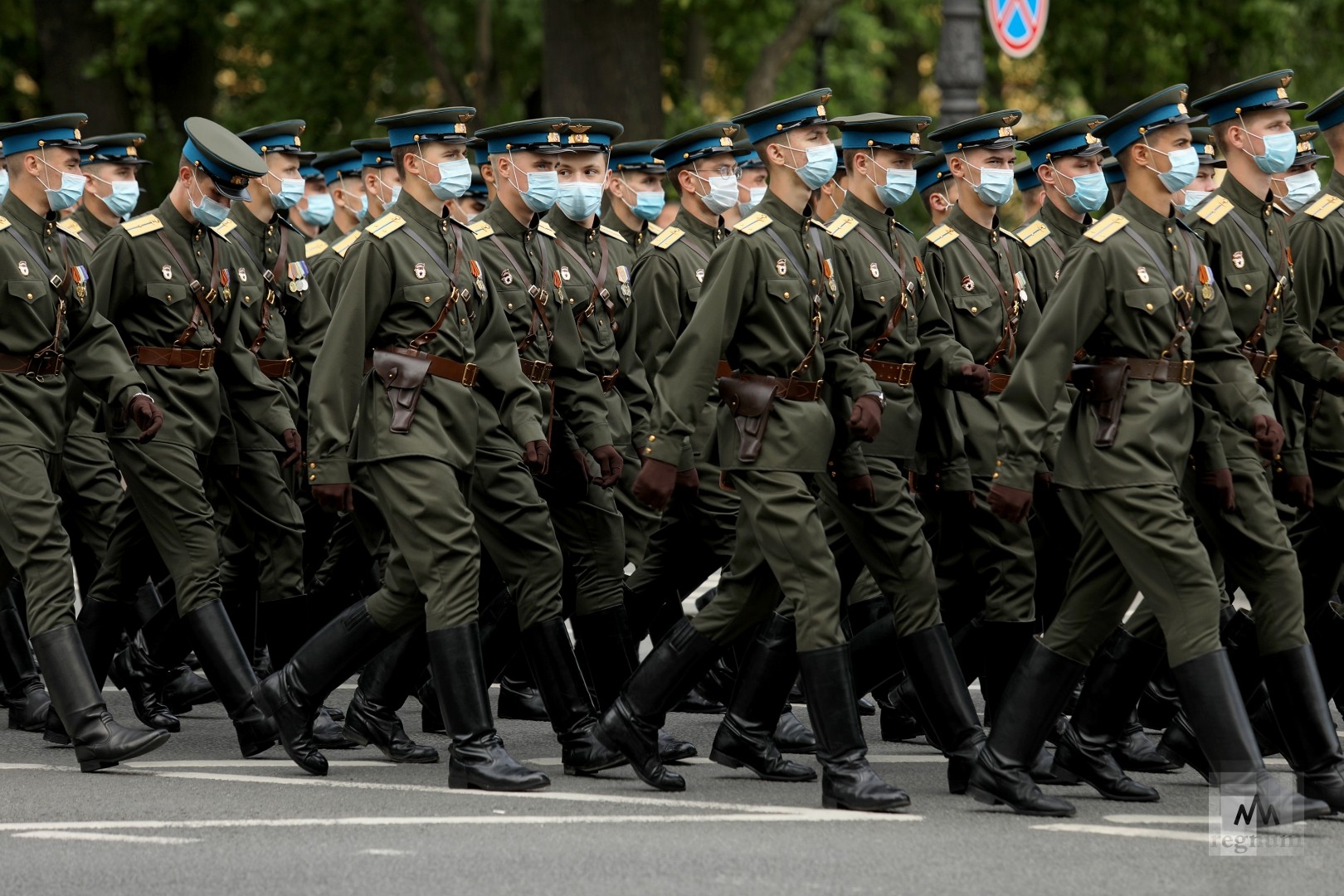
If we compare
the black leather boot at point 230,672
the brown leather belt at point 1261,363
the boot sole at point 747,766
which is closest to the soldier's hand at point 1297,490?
the brown leather belt at point 1261,363

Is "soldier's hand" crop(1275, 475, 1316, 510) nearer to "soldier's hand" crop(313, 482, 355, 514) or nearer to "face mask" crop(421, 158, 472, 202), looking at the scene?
"face mask" crop(421, 158, 472, 202)

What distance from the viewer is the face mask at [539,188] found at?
8648mm

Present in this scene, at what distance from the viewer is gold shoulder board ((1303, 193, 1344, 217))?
830cm

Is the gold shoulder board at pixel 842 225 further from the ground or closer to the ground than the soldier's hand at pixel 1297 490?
further from the ground

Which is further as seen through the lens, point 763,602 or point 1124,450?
point 763,602

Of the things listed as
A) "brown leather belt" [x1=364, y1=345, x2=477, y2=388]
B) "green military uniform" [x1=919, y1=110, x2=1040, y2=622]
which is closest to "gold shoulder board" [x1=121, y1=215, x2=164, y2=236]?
"brown leather belt" [x1=364, y1=345, x2=477, y2=388]

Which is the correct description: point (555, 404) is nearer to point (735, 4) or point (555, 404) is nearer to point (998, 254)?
point (998, 254)

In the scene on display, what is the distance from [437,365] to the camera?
798cm

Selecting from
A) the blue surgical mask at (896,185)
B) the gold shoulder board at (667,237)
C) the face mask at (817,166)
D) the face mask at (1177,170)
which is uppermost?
the face mask at (817,166)

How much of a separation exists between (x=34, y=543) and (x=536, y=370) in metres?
1.88

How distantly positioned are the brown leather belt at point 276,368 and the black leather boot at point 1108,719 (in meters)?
3.91

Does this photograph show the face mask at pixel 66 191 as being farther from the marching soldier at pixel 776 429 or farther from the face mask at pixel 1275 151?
the face mask at pixel 1275 151

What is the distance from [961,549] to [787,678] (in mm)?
1262


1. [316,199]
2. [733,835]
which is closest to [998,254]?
[733,835]
